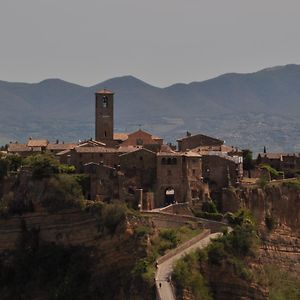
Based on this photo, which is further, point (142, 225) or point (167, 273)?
point (142, 225)

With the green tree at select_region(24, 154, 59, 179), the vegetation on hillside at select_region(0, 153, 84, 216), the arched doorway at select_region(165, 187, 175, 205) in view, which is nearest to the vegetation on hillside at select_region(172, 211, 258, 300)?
the arched doorway at select_region(165, 187, 175, 205)

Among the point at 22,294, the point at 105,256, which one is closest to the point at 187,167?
the point at 105,256

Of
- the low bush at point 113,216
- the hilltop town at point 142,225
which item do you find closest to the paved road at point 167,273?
the hilltop town at point 142,225

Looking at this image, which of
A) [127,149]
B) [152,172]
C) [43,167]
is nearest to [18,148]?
[127,149]

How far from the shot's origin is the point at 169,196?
6388 cm

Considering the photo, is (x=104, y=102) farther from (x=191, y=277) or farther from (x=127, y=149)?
(x=191, y=277)

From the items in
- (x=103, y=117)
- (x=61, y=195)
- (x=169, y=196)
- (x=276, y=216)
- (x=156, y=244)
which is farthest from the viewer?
(x=103, y=117)

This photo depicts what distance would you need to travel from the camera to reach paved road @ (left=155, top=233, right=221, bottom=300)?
163 feet

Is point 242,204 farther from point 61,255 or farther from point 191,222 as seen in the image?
point 61,255

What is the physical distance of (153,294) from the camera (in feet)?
168

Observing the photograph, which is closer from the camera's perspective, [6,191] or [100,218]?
[100,218]

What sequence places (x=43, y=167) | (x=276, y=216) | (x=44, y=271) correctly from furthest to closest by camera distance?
(x=276, y=216), (x=43, y=167), (x=44, y=271)

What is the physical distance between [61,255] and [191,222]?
28.9ft

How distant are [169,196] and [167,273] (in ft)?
39.2
